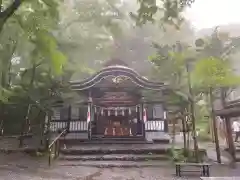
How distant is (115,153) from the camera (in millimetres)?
15195

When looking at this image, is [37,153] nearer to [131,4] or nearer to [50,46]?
[50,46]

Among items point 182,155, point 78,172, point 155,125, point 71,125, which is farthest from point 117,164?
point 71,125

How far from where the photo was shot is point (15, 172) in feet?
35.2

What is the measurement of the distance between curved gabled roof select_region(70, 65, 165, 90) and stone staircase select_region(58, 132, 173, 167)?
3.74 m

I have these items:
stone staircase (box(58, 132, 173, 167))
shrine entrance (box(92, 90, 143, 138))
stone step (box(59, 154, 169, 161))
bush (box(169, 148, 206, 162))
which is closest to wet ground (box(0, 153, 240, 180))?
stone staircase (box(58, 132, 173, 167))

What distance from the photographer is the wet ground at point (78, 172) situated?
10117mm

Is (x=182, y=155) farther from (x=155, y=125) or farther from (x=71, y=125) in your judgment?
(x=71, y=125)

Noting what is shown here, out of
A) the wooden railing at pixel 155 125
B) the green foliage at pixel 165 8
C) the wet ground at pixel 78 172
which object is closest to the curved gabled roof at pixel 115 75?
the wooden railing at pixel 155 125

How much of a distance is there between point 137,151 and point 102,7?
17671 mm

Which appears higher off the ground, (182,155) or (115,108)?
(115,108)

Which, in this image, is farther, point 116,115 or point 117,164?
point 116,115

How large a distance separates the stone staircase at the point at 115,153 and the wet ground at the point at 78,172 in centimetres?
88

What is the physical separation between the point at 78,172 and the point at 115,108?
8.77 metres

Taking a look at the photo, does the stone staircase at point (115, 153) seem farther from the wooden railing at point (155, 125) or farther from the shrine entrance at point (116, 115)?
the wooden railing at point (155, 125)
